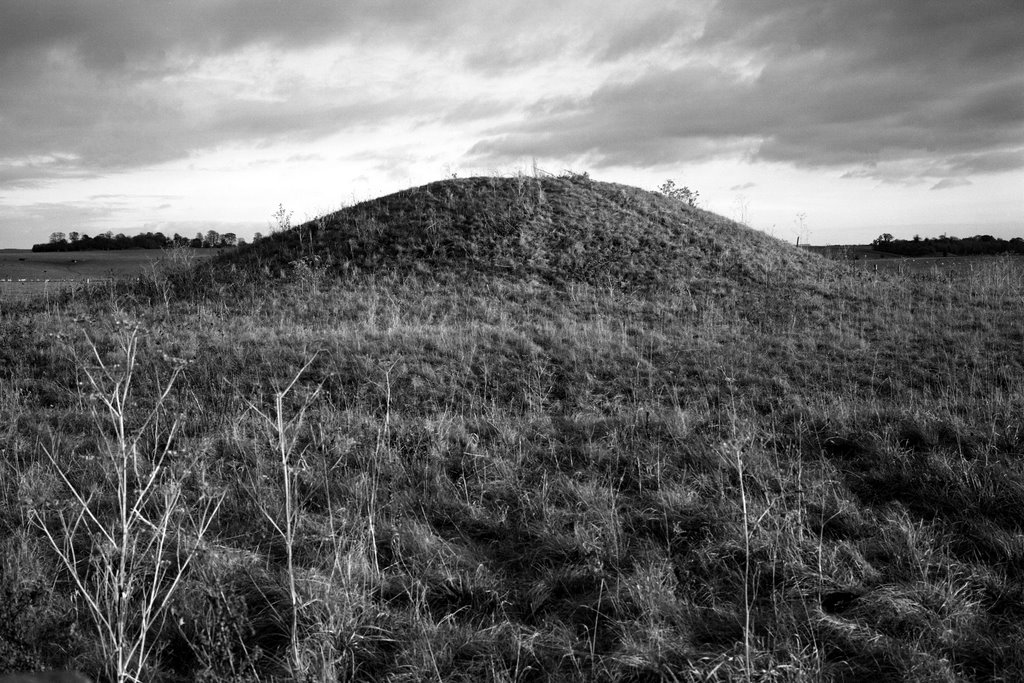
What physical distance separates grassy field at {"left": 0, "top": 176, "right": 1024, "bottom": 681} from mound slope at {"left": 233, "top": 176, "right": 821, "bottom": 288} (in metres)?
3.88

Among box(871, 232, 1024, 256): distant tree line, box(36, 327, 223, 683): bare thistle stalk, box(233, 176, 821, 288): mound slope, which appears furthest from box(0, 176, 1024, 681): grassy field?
box(871, 232, 1024, 256): distant tree line

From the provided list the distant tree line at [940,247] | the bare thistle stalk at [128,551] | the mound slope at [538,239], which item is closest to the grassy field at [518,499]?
the bare thistle stalk at [128,551]

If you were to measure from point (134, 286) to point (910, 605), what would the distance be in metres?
17.9

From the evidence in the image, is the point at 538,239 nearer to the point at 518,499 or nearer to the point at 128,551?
the point at 518,499

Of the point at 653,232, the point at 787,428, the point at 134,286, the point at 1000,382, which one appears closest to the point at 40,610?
the point at 787,428

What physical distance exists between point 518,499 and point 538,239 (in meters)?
13.5

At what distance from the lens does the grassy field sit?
332 centimetres

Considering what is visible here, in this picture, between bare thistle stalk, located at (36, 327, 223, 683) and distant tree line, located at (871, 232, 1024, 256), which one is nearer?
bare thistle stalk, located at (36, 327, 223, 683)

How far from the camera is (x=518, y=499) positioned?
17.1 ft

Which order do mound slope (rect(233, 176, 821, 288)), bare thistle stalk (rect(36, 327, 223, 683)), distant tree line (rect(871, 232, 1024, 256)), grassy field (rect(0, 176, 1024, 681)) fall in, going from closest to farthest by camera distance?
1. bare thistle stalk (rect(36, 327, 223, 683))
2. grassy field (rect(0, 176, 1024, 681))
3. mound slope (rect(233, 176, 821, 288))
4. distant tree line (rect(871, 232, 1024, 256))

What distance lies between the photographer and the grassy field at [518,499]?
131 inches

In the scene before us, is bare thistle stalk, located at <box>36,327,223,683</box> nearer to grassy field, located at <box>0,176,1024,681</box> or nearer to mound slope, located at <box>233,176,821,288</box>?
grassy field, located at <box>0,176,1024,681</box>

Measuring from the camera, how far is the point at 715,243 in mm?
18891

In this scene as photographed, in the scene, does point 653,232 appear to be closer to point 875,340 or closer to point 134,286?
point 875,340
